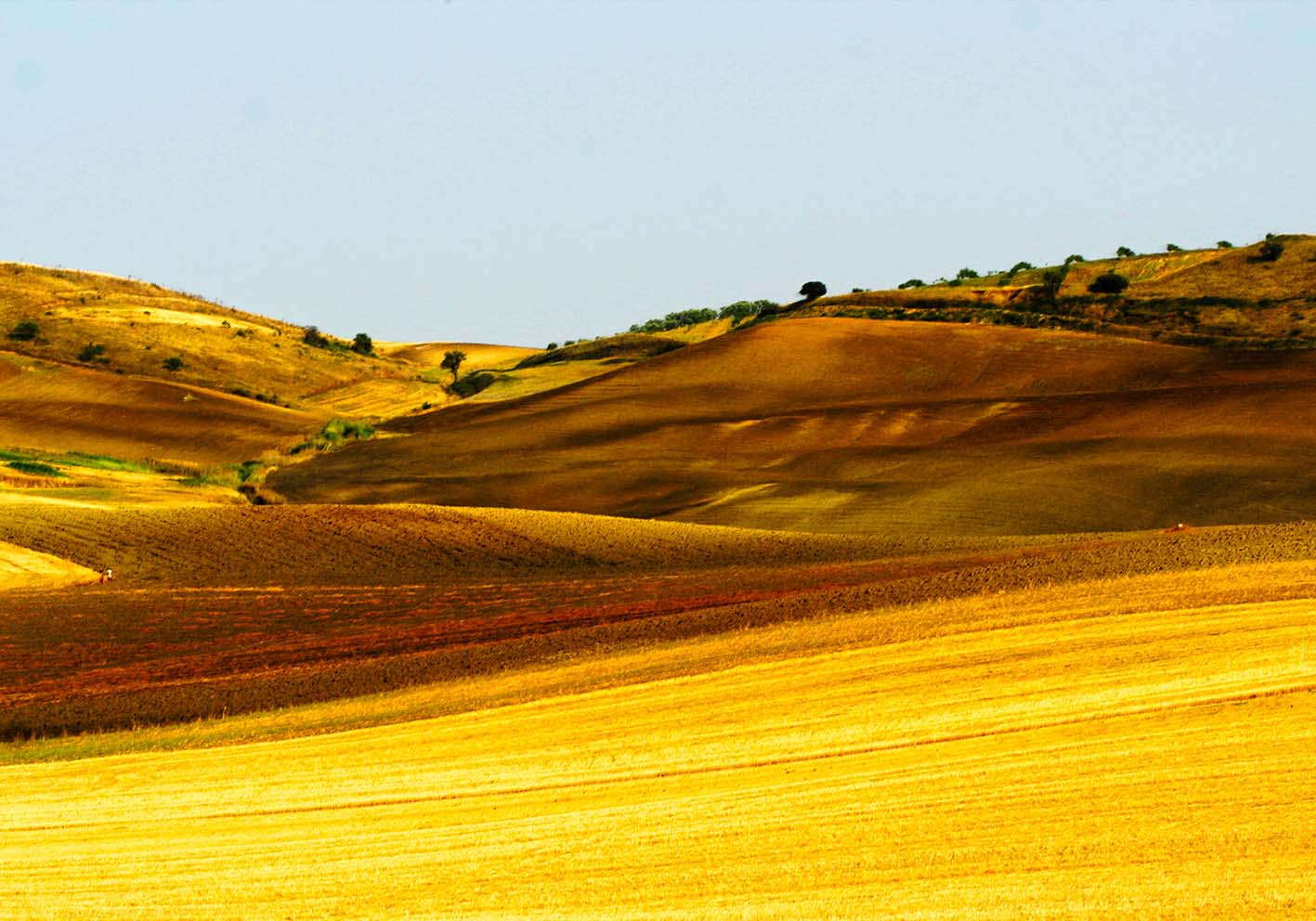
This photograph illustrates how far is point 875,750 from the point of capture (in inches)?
784

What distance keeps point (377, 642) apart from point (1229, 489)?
101 ft

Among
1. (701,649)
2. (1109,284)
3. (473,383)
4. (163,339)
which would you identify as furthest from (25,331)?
(701,649)

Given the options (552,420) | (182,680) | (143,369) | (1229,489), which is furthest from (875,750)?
(143,369)

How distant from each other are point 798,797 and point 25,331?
365 ft

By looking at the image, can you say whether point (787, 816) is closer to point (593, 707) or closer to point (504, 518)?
point (593, 707)

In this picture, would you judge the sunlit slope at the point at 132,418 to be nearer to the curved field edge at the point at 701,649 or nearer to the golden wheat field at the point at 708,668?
the golden wheat field at the point at 708,668

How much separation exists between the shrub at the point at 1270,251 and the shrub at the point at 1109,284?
742 cm

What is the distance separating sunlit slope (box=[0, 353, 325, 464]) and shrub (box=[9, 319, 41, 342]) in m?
9.58

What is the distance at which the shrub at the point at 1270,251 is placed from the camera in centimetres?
8850

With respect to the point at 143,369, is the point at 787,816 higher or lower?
lower

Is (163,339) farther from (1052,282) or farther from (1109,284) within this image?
(1109,284)

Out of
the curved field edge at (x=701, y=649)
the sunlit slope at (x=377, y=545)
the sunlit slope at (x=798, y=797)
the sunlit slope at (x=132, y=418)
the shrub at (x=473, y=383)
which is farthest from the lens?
the shrub at (x=473, y=383)

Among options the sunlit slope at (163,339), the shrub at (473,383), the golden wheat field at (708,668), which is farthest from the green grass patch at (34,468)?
the shrub at (473,383)

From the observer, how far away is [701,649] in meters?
28.8
